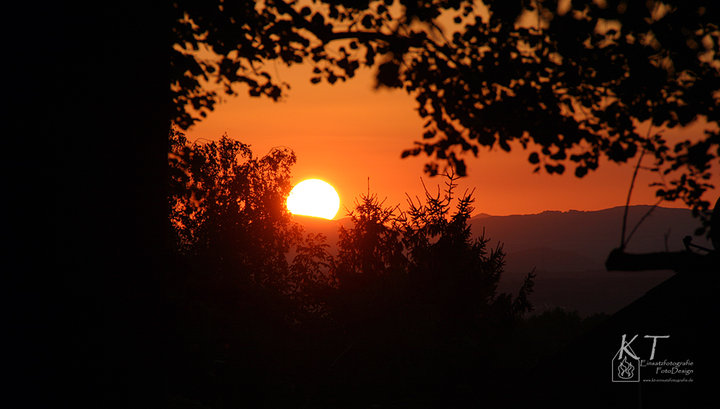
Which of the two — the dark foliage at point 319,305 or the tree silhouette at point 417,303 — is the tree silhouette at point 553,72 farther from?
the tree silhouette at point 417,303


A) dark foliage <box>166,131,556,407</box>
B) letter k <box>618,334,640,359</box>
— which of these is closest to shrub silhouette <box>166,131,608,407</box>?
dark foliage <box>166,131,556,407</box>

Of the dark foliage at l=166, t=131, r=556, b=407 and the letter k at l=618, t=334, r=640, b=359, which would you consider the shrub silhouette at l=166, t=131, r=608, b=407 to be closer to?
the dark foliage at l=166, t=131, r=556, b=407

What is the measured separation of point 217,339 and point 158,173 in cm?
1307

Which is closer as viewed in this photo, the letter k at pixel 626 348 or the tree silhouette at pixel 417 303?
the letter k at pixel 626 348

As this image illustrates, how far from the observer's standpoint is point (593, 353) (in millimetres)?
15406

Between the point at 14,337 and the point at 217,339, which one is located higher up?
the point at 14,337

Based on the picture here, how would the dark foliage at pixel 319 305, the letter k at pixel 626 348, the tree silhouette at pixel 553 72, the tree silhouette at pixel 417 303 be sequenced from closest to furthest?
the tree silhouette at pixel 553 72 → the letter k at pixel 626 348 → the dark foliage at pixel 319 305 → the tree silhouette at pixel 417 303

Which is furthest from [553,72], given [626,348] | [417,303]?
[417,303]

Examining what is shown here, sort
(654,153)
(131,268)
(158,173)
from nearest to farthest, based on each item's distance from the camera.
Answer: (131,268) → (158,173) → (654,153)

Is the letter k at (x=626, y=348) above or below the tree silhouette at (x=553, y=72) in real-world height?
below

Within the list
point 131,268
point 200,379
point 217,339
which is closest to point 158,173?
point 131,268

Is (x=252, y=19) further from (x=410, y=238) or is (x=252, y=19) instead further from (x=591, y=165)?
(x=410, y=238)

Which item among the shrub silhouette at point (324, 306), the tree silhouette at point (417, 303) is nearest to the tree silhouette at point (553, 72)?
the shrub silhouette at point (324, 306)

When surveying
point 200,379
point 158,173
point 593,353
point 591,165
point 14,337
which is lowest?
point 200,379
